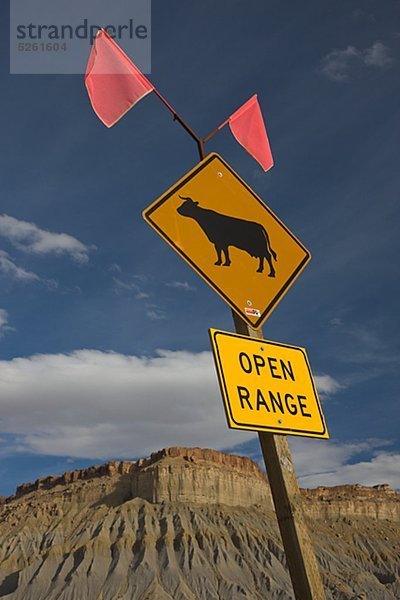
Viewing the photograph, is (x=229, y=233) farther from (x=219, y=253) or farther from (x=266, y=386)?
(x=266, y=386)

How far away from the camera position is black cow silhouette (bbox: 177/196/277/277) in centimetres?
356

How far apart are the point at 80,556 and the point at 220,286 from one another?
312 feet

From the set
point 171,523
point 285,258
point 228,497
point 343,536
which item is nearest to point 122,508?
point 171,523

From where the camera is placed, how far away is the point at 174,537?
3551 inches

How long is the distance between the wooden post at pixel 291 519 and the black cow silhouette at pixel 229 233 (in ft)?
1.95

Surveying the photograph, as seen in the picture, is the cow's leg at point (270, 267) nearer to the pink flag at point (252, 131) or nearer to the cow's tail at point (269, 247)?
the cow's tail at point (269, 247)

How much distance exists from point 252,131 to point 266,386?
2.85 meters

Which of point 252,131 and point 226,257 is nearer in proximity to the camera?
point 226,257

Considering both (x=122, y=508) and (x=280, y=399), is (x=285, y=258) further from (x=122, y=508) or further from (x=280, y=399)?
(x=122, y=508)

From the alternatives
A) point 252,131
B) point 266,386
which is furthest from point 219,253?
point 252,131

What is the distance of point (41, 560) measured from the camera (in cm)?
8888

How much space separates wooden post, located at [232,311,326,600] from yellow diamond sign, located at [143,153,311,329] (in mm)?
345

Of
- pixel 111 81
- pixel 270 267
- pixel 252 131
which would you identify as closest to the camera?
pixel 270 267

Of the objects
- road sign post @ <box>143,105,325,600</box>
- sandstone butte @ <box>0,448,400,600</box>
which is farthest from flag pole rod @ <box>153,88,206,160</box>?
sandstone butte @ <box>0,448,400,600</box>
